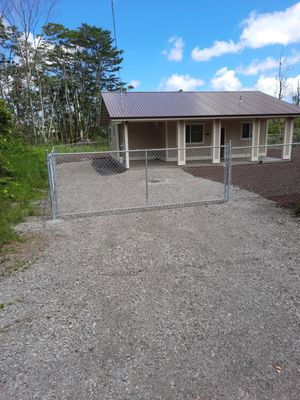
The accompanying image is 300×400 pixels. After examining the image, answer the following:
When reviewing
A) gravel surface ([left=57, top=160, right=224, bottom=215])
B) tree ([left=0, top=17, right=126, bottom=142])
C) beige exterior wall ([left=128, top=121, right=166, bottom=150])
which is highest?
tree ([left=0, top=17, right=126, bottom=142])

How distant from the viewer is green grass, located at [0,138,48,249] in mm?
6027

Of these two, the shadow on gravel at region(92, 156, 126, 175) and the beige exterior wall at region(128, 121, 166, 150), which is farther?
the beige exterior wall at region(128, 121, 166, 150)

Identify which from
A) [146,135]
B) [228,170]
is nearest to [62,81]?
[146,135]

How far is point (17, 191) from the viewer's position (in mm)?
8609

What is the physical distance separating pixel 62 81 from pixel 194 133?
28754 mm

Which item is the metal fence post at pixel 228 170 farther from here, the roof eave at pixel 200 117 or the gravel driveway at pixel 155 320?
the roof eave at pixel 200 117

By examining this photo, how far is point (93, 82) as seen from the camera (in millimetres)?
39531

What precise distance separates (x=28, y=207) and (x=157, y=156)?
1192cm

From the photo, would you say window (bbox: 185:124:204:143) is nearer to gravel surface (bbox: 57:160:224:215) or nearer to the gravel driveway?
gravel surface (bbox: 57:160:224:215)

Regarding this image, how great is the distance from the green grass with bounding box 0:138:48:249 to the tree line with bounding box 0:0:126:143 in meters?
22.4

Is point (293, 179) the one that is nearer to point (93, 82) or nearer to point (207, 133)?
point (207, 133)

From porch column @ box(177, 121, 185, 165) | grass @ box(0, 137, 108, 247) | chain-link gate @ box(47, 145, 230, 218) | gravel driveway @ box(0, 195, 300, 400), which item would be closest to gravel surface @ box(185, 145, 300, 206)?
chain-link gate @ box(47, 145, 230, 218)

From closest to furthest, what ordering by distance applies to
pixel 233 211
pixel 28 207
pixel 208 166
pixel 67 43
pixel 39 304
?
1. pixel 39 304
2. pixel 233 211
3. pixel 28 207
4. pixel 208 166
5. pixel 67 43

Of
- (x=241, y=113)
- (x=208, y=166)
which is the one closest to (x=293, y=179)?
(x=208, y=166)
